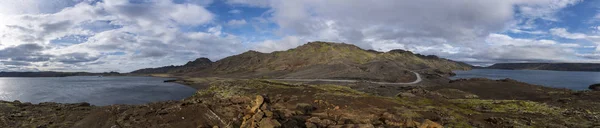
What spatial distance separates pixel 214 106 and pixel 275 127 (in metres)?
11.2

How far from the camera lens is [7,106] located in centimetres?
5181

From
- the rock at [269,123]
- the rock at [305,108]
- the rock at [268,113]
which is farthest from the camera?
the rock at [305,108]

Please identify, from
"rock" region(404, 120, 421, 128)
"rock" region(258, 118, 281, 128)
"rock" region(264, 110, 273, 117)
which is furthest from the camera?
"rock" region(404, 120, 421, 128)

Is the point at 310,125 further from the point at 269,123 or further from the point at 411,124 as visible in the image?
the point at 411,124

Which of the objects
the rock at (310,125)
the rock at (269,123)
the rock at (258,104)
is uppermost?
the rock at (258,104)

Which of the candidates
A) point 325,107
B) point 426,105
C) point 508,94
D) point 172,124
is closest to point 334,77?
point 508,94

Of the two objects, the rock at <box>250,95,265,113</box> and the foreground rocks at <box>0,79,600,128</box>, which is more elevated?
the rock at <box>250,95,265,113</box>

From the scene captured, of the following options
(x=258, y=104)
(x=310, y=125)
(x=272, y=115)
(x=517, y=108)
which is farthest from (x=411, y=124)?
(x=517, y=108)

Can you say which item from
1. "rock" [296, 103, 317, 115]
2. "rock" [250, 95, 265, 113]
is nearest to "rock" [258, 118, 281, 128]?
"rock" [250, 95, 265, 113]

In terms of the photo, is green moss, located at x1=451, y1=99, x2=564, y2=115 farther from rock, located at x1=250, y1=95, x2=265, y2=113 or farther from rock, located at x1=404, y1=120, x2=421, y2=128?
rock, located at x1=250, y1=95, x2=265, y2=113

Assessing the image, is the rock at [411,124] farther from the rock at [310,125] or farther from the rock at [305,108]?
the rock at [305,108]

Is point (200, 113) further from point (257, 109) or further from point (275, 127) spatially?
point (275, 127)

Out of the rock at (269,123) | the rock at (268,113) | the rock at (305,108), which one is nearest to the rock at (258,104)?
the rock at (268,113)

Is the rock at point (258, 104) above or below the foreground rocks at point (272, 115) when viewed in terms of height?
above
